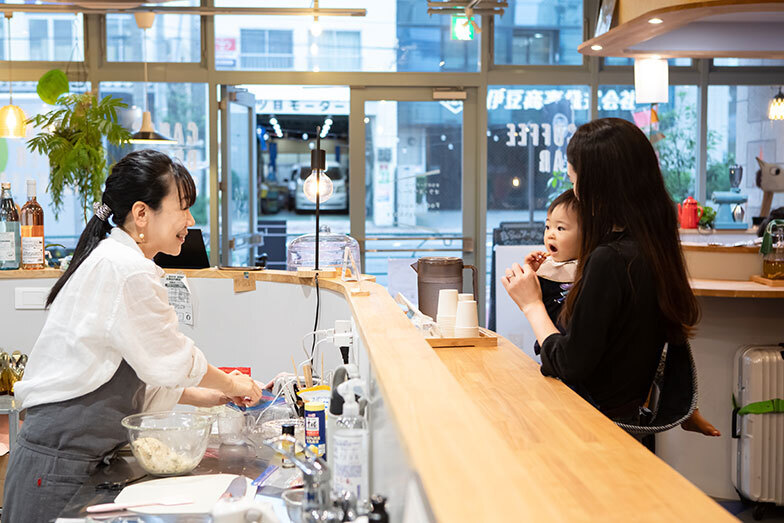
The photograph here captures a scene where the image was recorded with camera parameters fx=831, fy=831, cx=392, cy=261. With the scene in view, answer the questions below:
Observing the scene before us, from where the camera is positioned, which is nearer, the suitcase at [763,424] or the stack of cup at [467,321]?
the stack of cup at [467,321]

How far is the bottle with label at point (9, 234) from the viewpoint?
12.9ft

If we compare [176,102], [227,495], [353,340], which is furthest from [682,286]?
[176,102]

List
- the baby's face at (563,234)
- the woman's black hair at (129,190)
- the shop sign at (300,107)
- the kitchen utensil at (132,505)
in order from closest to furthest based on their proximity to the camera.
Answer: the kitchen utensil at (132,505)
the woman's black hair at (129,190)
the baby's face at (563,234)
the shop sign at (300,107)

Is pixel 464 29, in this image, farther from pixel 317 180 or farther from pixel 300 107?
pixel 300 107

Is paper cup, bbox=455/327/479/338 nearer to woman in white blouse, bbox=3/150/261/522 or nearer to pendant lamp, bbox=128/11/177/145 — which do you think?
woman in white blouse, bbox=3/150/261/522

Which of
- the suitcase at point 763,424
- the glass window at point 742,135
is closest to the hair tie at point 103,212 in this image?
the suitcase at point 763,424

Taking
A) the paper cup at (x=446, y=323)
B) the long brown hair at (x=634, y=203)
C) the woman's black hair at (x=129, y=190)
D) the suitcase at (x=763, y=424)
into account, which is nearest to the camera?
the long brown hair at (x=634, y=203)

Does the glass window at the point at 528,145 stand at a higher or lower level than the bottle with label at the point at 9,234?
higher

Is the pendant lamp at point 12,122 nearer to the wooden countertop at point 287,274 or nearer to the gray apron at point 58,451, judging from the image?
the wooden countertop at point 287,274

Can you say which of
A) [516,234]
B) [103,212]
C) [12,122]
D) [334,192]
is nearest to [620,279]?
[103,212]

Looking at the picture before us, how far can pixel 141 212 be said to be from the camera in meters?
2.37

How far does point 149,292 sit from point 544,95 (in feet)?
18.5

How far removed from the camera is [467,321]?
2.68 meters

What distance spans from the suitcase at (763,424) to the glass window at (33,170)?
536cm
